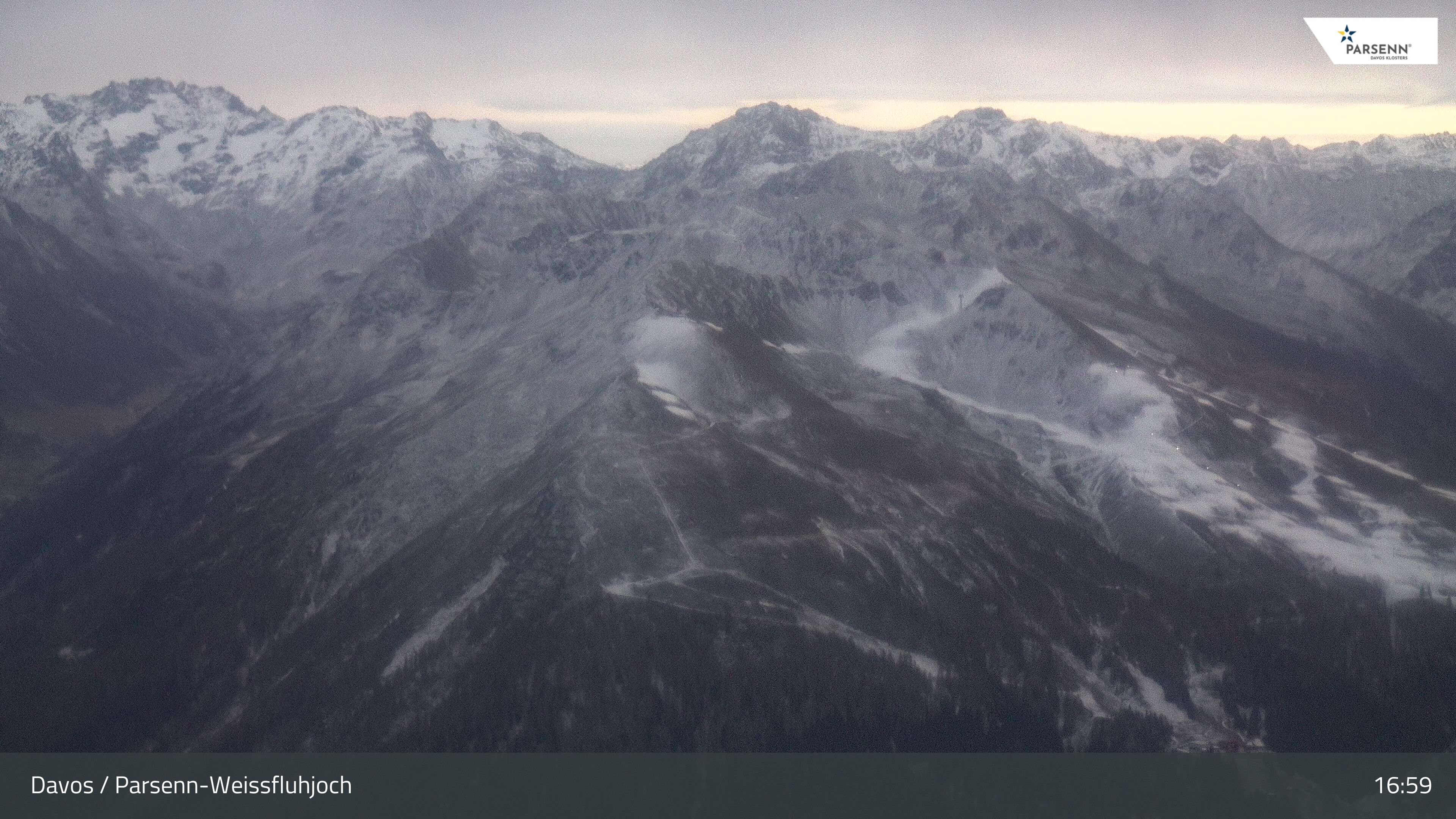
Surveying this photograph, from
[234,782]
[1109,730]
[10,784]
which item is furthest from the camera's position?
[1109,730]

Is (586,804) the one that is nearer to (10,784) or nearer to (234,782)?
(234,782)

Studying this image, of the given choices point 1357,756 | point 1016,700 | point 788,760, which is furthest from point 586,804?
point 1357,756

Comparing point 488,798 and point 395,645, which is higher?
point 395,645

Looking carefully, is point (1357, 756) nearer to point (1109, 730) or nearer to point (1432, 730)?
point (1432, 730)

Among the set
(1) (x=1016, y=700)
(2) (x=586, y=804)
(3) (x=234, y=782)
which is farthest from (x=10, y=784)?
(1) (x=1016, y=700)

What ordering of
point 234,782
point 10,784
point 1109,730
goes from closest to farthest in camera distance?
point 10,784 < point 234,782 < point 1109,730

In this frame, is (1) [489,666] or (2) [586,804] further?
(1) [489,666]
